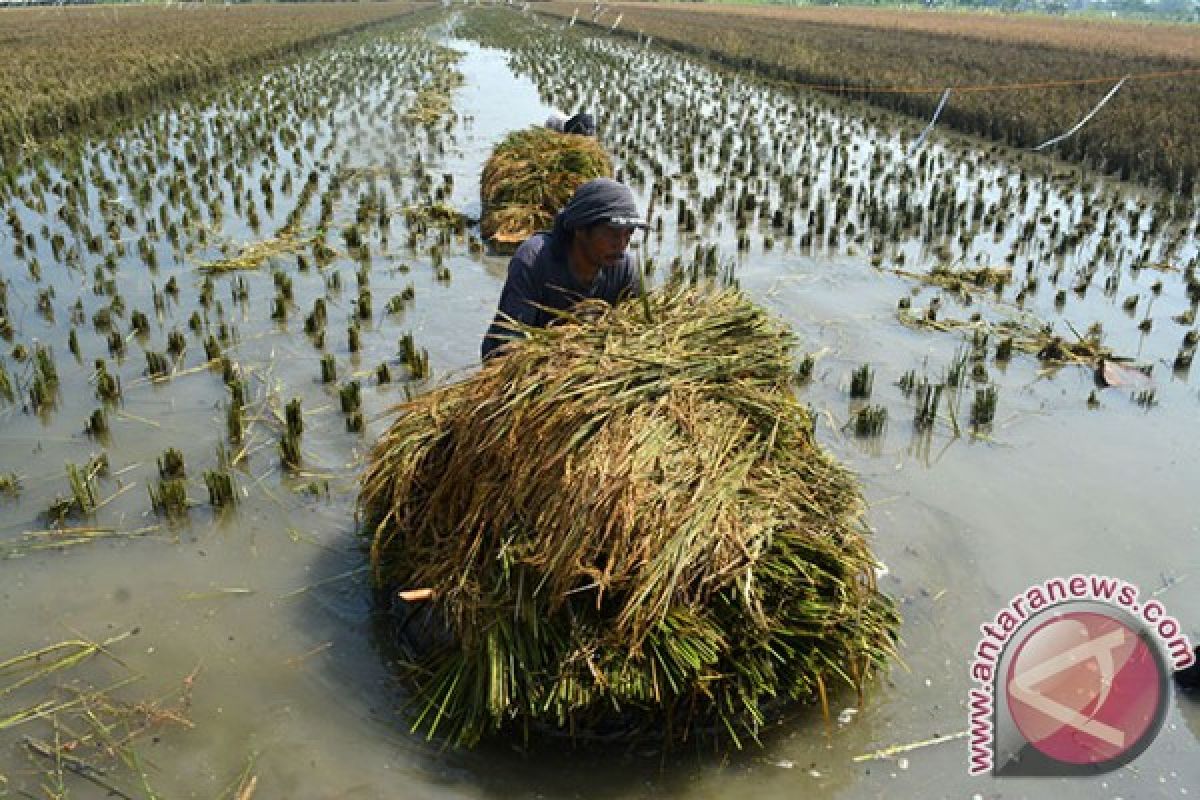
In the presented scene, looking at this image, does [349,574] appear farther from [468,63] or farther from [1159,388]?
[468,63]

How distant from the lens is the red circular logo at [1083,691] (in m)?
2.72

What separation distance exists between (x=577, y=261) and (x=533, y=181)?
14.5ft

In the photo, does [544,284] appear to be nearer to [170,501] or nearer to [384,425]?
[384,425]

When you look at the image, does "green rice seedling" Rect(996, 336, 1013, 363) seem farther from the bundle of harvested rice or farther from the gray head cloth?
the bundle of harvested rice

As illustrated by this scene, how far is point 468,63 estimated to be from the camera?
22203 mm

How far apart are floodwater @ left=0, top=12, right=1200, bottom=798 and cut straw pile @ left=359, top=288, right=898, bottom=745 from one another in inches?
10.4

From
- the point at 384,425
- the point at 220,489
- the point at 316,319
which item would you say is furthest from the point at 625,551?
the point at 316,319

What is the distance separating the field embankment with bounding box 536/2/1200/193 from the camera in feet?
36.0

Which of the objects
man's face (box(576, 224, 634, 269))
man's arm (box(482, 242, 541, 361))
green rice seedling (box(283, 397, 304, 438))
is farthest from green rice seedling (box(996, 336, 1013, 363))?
green rice seedling (box(283, 397, 304, 438))

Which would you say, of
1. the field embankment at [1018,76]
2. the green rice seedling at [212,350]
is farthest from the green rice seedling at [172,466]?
the field embankment at [1018,76]

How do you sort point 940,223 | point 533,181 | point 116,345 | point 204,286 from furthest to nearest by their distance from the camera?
point 940,223, point 533,181, point 204,286, point 116,345

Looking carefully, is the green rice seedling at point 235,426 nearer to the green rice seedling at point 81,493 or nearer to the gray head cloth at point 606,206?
the green rice seedling at point 81,493

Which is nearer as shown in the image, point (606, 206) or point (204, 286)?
point (606, 206)

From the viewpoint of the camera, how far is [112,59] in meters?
16.7
